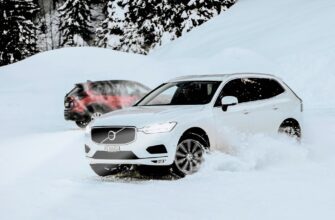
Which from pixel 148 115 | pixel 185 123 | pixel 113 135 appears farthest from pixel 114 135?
pixel 185 123

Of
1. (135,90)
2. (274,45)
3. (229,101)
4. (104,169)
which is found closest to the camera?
(229,101)

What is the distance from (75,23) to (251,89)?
73905 millimetres

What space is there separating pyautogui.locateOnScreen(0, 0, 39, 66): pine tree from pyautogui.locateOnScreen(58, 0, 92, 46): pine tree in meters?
12.7

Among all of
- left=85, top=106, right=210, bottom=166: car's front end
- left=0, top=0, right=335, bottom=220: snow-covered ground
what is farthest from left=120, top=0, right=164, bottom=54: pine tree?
left=85, top=106, right=210, bottom=166: car's front end

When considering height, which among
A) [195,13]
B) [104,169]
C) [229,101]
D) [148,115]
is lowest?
[104,169]

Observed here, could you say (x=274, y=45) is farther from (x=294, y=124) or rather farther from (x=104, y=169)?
(x=104, y=169)

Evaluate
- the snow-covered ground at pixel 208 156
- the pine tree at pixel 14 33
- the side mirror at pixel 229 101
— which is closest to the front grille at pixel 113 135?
the snow-covered ground at pixel 208 156

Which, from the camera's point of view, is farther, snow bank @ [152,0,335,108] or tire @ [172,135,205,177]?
snow bank @ [152,0,335,108]

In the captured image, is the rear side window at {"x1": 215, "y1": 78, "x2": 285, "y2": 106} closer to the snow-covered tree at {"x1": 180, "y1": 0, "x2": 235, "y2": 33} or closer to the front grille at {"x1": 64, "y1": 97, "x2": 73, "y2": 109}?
the front grille at {"x1": 64, "y1": 97, "x2": 73, "y2": 109}

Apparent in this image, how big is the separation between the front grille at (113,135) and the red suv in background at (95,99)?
32.0 feet

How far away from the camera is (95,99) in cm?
1995

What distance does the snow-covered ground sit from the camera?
7.53 m

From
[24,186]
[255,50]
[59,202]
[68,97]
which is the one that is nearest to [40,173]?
[24,186]

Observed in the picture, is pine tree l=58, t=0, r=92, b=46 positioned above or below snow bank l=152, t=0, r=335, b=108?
above
